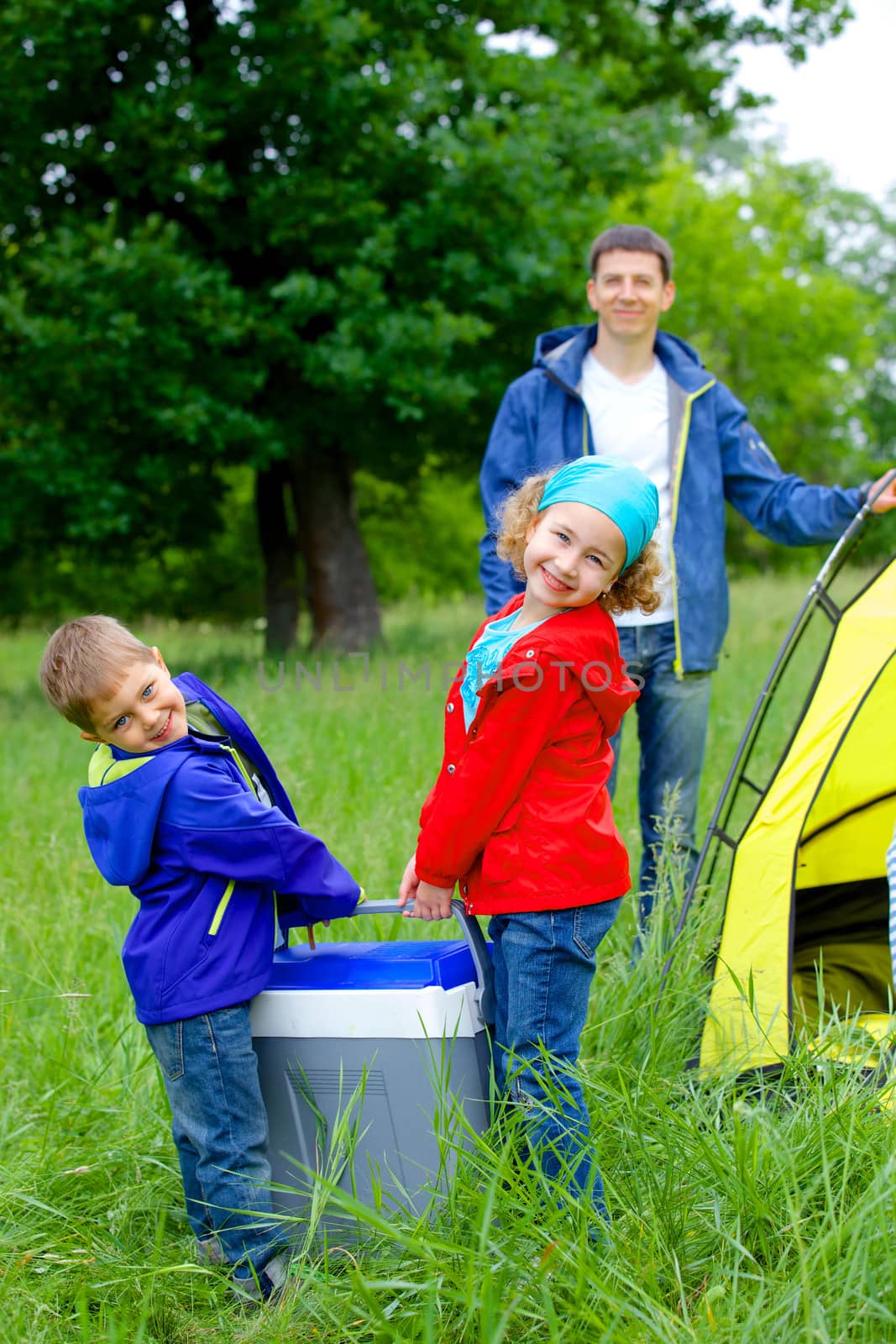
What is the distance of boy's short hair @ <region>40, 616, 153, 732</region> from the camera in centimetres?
204

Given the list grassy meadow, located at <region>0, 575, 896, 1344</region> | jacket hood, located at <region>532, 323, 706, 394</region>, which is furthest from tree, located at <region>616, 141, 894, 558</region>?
grassy meadow, located at <region>0, 575, 896, 1344</region>

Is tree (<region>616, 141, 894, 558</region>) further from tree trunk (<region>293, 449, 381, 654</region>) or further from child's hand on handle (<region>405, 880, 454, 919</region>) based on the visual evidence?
child's hand on handle (<region>405, 880, 454, 919</region>)

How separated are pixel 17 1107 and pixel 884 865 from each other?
2.44 m

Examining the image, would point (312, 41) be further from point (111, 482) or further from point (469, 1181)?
point (469, 1181)

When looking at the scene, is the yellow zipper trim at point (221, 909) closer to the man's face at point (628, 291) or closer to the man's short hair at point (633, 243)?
the man's face at point (628, 291)

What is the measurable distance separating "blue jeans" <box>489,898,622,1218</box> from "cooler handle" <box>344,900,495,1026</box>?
1.4 inches

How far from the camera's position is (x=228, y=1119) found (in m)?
2.12

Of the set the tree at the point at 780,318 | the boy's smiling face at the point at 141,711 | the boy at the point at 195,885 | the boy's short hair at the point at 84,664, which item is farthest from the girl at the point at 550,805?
the tree at the point at 780,318

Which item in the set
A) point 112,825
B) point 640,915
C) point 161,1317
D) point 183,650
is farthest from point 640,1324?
point 183,650

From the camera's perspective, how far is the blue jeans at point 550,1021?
2.06 m

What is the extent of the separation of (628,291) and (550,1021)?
197 cm

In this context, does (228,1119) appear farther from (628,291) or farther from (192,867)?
(628,291)

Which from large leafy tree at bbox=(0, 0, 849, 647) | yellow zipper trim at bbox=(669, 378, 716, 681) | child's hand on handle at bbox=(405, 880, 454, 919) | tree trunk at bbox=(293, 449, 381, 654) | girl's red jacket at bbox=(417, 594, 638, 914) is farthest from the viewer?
tree trunk at bbox=(293, 449, 381, 654)

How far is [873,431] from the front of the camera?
29125 millimetres
